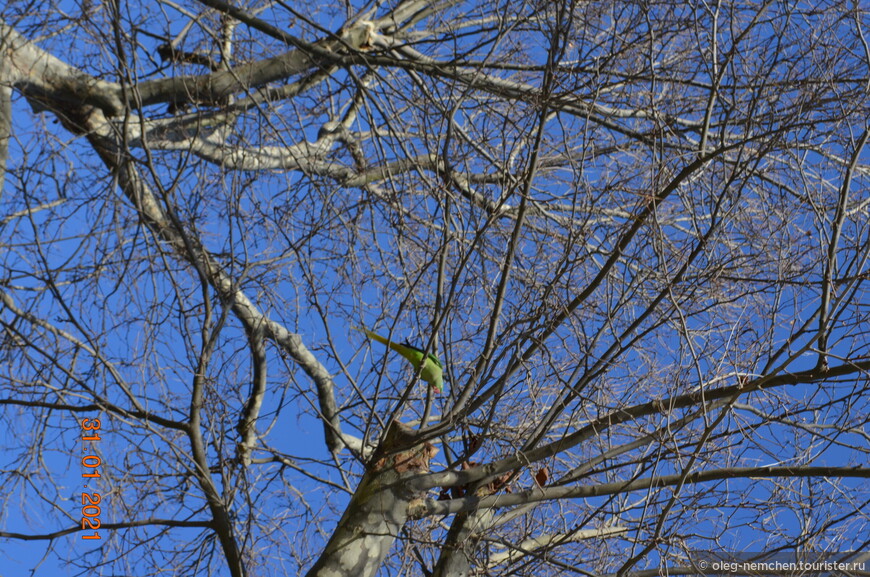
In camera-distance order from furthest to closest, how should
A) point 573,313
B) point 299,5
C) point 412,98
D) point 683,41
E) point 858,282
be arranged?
point 299,5, point 683,41, point 412,98, point 573,313, point 858,282

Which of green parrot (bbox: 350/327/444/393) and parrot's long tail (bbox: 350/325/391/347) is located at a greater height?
parrot's long tail (bbox: 350/325/391/347)

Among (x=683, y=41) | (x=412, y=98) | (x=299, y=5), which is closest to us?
(x=412, y=98)

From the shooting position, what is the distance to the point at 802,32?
4.18 metres

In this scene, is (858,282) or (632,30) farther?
(632,30)

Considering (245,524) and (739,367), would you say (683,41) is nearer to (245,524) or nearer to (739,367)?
(739,367)

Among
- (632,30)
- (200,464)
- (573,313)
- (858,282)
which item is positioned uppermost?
(632,30)

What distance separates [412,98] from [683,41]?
175 cm

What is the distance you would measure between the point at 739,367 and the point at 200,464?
2662 mm

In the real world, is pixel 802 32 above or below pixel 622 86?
below

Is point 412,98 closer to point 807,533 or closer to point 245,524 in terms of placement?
point 245,524

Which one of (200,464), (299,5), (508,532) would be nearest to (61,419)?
(200,464)

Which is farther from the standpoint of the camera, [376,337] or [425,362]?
[376,337]

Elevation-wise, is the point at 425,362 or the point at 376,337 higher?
the point at 376,337

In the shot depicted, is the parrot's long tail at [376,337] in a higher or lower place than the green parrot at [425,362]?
higher
